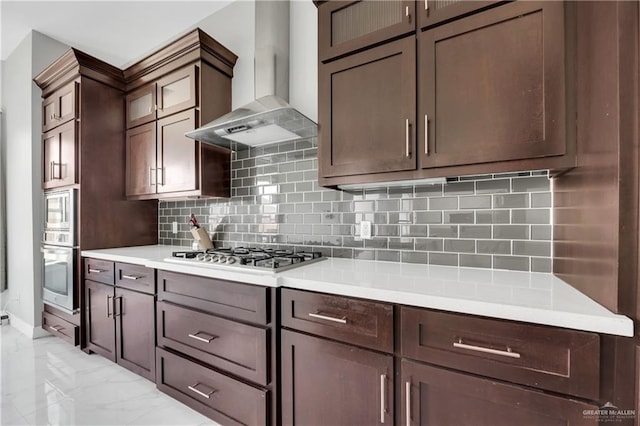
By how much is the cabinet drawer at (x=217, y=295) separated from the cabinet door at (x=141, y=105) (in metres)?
1.51

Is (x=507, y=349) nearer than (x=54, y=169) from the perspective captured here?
Yes

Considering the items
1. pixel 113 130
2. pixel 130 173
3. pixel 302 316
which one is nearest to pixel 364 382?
pixel 302 316

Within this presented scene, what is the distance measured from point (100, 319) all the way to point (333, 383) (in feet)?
7.09

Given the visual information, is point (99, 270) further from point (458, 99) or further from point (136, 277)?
point (458, 99)

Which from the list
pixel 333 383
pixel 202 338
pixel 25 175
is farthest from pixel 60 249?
pixel 333 383

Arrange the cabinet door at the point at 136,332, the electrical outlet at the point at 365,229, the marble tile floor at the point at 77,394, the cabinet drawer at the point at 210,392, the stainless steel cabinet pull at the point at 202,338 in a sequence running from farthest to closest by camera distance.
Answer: the cabinet door at the point at 136,332 < the electrical outlet at the point at 365,229 < the marble tile floor at the point at 77,394 < the stainless steel cabinet pull at the point at 202,338 < the cabinet drawer at the point at 210,392

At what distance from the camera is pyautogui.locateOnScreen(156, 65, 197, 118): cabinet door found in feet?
7.34

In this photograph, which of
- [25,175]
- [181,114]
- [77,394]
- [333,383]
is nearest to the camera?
[333,383]

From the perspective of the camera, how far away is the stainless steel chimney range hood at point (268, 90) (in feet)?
5.98

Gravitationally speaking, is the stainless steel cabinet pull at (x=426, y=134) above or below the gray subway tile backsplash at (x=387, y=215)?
above

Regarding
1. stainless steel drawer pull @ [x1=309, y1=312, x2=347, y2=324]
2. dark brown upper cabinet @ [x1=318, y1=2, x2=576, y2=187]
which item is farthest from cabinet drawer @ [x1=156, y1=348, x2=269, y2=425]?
dark brown upper cabinet @ [x1=318, y1=2, x2=576, y2=187]

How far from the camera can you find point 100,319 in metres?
2.36

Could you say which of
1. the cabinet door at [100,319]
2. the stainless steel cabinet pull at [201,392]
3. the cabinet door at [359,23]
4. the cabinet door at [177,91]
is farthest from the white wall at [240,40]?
the stainless steel cabinet pull at [201,392]

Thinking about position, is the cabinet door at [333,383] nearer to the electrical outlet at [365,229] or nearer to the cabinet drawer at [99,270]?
the electrical outlet at [365,229]
